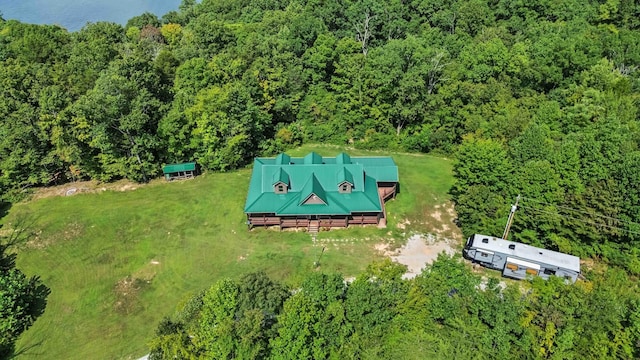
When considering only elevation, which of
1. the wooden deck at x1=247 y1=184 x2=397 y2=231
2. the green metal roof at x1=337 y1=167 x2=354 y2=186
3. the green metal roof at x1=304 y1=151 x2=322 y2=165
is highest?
the green metal roof at x1=304 y1=151 x2=322 y2=165

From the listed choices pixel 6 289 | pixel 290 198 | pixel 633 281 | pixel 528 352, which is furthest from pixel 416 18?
pixel 6 289

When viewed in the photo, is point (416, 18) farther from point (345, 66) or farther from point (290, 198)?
point (290, 198)

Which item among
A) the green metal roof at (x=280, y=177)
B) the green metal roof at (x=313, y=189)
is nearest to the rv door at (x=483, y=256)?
the green metal roof at (x=313, y=189)

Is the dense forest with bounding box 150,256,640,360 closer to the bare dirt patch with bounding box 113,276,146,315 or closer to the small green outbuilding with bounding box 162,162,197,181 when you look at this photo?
the bare dirt patch with bounding box 113,276,146,315

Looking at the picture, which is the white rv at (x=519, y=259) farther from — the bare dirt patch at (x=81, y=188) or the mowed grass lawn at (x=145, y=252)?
the bare dirt patch at (x=81, y=188)

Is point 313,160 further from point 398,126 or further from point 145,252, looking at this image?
point 145,252

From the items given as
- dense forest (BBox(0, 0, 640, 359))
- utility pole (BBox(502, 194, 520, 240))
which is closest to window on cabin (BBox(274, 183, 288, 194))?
dense forest (BBox(0, 0, 640, 359))
